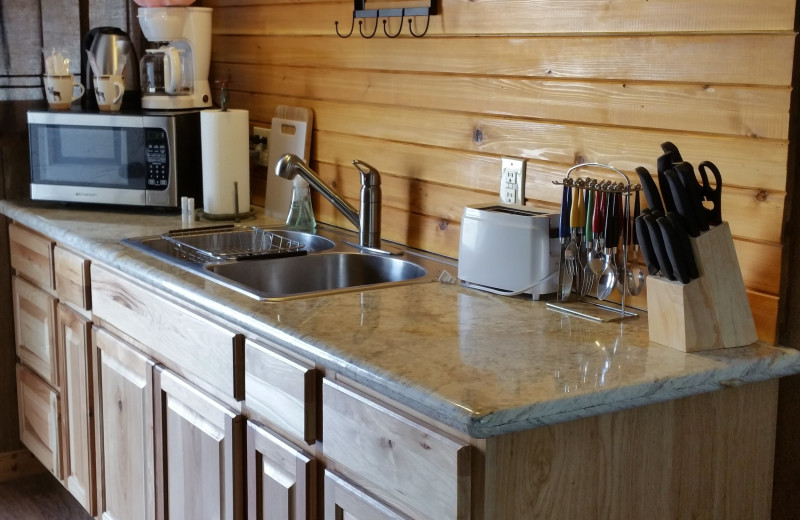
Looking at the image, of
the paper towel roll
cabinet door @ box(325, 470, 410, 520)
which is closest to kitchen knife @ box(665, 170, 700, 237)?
cabinet door @ box(325, 470, 410, 520)

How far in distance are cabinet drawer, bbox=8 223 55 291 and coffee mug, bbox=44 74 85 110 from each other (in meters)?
0.38

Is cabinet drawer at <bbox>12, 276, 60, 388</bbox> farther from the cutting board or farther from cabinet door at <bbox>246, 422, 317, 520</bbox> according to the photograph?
cabinet door at <bbox>246, 422, 317, 520</bbox>

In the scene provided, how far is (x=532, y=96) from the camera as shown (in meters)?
2.05

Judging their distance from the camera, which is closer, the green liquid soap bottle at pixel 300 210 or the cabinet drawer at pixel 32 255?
the green liquid soap bottle at pixel 300 210

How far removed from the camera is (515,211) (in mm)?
2012

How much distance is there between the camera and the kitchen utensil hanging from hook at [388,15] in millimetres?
2287

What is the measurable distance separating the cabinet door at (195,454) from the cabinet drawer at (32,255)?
0.75m

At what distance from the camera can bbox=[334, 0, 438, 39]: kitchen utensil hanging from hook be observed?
229cm

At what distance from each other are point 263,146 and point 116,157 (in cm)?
42

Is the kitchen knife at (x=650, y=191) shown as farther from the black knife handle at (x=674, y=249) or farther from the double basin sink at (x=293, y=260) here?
the double basin sink at (x=293, y=260)

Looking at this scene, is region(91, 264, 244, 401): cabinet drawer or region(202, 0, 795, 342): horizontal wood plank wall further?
region(91, 264, 244, 401): cabinet drawer

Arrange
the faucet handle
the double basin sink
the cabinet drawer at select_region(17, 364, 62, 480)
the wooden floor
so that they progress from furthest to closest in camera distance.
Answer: the wooden floor, the cabinet drawer at select_region(17, 364, 62, 480), the faucet handle, the double basin sink

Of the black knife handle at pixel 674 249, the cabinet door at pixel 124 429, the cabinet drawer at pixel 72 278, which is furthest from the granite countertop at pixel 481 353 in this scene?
the cabinet drawer at pixel 72 278

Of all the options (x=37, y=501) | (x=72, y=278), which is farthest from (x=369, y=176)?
(x=37, y=501)
